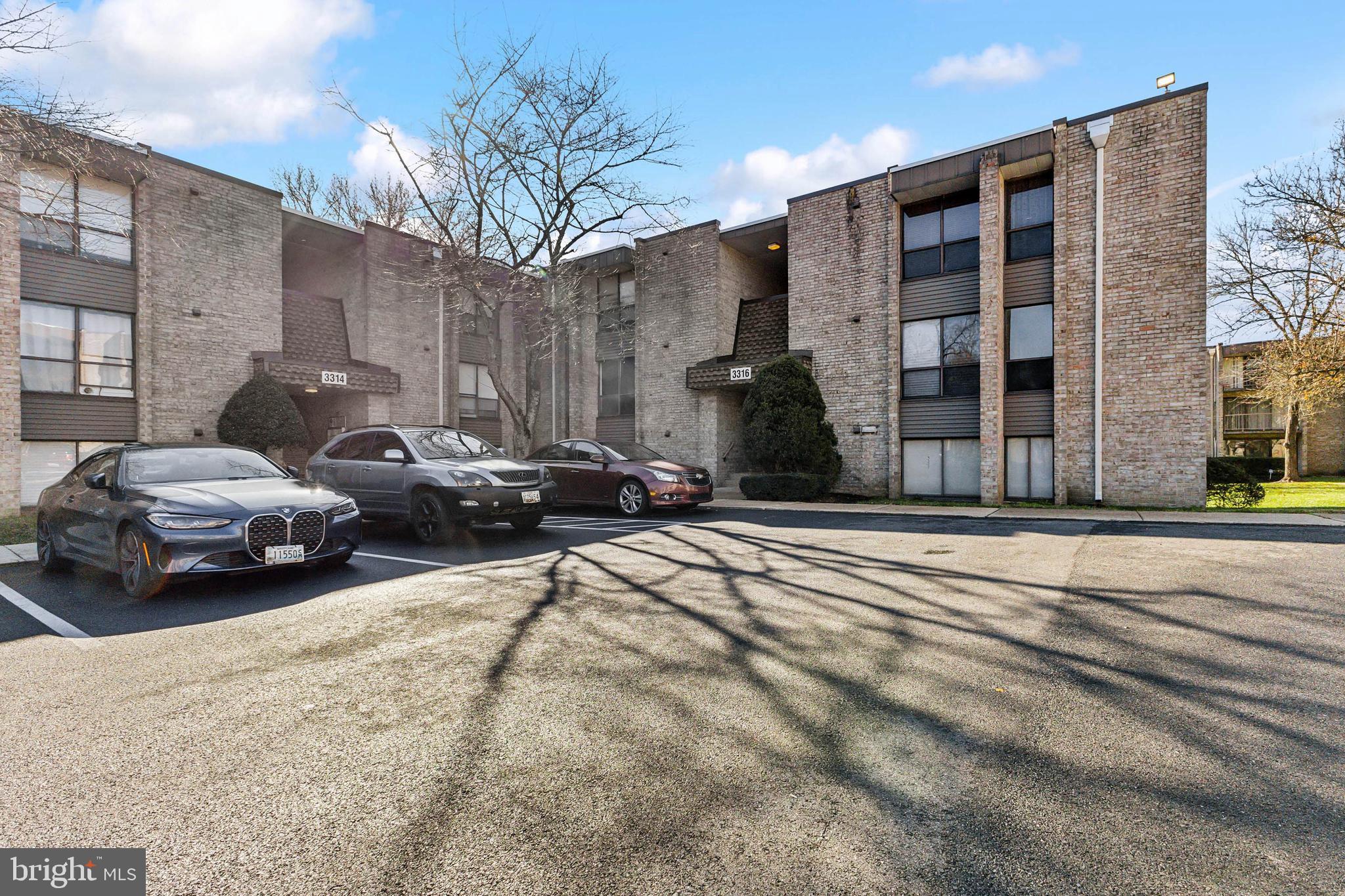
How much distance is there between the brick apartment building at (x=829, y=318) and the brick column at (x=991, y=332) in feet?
0.16

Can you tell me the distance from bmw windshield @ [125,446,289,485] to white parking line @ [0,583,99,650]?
132 centimetres

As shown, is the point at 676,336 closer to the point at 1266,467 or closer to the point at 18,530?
the point at 18,530

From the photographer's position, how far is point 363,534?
9742 millimetres

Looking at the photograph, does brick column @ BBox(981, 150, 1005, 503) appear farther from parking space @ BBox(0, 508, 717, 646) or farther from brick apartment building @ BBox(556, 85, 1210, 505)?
parking space @ BBox(0, 508, 717, 646)

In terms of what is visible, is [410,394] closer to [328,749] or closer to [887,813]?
[328,749]

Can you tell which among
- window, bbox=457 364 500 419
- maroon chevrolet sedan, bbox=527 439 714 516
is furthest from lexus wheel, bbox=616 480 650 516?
window, bbox=457 364 500 419

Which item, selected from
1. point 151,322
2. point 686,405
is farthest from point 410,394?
point 686,405

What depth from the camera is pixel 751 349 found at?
64.3 feet

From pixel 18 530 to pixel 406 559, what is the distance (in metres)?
8.43

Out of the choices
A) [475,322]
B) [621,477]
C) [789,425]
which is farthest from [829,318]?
[475,322]

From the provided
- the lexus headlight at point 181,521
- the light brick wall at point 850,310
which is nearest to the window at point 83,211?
the lexus headlight at point 181,521

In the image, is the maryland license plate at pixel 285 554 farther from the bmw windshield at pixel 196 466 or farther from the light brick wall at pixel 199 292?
the light brick wall at pixel 199 292

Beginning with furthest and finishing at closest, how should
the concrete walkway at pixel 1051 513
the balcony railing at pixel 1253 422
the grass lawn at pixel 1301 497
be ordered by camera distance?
the balcony railing at pixel 1253 422
the grass lawn at pixel 1301 497
the concrete walkway at pixel 1051 513

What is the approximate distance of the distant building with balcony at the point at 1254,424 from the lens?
3644 centimetres
